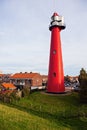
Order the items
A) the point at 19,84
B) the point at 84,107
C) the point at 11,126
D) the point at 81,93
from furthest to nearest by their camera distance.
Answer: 1. the point at 19,84
2. the point at 81,93
3. the point at 84,107
4. the point at 11,126

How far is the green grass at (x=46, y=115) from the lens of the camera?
1882cm

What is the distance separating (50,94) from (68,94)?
355cm

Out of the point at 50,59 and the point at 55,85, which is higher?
the point at 50,59

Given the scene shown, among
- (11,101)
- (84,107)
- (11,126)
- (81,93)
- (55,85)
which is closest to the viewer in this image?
(11,126)

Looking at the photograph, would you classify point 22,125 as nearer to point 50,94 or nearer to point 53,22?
point 50,94

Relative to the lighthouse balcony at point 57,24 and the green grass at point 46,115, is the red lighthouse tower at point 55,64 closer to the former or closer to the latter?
the lighthouse balcony at point 57,24

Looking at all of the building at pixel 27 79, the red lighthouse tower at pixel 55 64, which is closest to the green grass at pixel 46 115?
the red lighthouse tower at pixel 55 64

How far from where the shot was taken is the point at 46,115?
25.4m

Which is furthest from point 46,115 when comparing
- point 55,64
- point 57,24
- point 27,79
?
point 27,79

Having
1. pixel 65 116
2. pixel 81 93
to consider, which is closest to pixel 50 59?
pixel 81 93

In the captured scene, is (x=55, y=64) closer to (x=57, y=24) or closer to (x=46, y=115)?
(x=57, y=24)

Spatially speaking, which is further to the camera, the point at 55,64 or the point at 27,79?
the point at 27,79

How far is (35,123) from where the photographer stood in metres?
19.6

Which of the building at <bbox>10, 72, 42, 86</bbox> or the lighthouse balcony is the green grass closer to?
the lighthouse balcony
